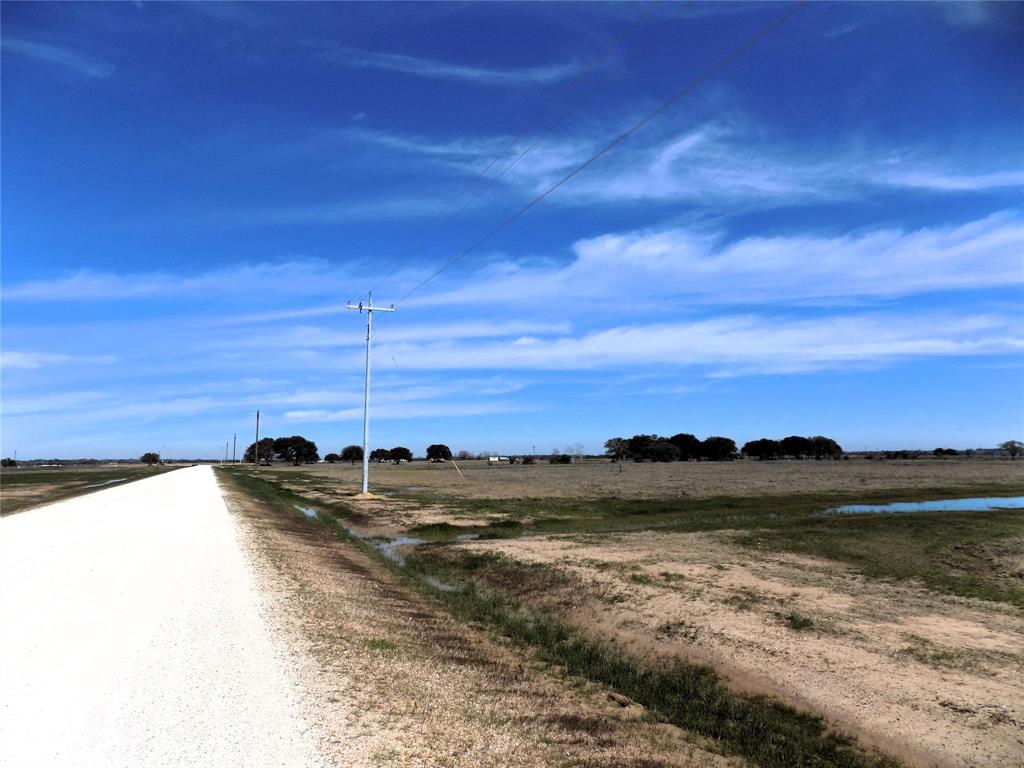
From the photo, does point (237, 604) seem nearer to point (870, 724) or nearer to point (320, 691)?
point (320, 691)

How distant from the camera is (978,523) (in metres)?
28.1

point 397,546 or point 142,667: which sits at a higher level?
point 142,667

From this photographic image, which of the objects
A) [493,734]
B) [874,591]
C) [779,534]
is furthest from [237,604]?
[779,534]

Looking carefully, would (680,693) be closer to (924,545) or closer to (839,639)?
(839,639)

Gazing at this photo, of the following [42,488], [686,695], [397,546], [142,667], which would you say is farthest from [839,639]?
[42,488]

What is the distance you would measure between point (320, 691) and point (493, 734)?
2417 millimetres

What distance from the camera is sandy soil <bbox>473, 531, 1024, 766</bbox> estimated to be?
8836mm

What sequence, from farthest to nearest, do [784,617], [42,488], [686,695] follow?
1. [42,488]
2. [784,617]
3. [686,695]

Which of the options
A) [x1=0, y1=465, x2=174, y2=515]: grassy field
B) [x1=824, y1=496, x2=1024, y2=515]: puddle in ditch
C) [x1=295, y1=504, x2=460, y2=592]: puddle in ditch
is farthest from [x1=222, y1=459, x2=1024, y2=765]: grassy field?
Answer: [x1=0, y1=465, x2=174, y2=515]: grassy field

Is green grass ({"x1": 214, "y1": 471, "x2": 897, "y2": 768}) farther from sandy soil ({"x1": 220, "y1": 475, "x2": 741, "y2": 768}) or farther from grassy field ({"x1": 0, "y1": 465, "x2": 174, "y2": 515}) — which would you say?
grassy field ({"x1": 0, "y1": 465, "x2": 174, "y2": 515})

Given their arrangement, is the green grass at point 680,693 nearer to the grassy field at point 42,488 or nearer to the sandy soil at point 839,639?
the sandy soil at point 839,639

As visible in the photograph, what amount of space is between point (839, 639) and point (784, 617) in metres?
1.58

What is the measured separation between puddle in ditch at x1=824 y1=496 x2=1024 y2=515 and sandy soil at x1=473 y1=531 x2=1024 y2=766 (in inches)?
794

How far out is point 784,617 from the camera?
44.7 ft
